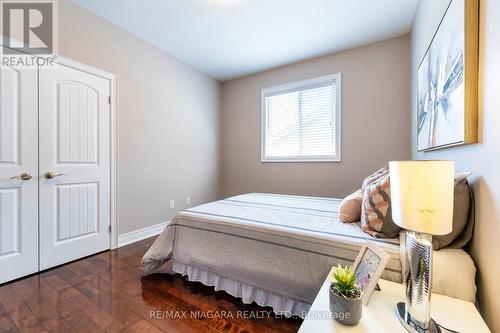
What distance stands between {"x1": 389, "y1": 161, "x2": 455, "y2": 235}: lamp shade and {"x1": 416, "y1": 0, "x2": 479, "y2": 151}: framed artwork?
1.75 feet

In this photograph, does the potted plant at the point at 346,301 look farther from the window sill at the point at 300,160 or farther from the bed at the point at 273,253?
the window sill at the point at 300,160

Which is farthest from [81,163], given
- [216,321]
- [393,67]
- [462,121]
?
[393,67]

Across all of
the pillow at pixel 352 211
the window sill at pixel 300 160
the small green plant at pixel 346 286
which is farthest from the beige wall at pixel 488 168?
the window sill at pixel 300 160

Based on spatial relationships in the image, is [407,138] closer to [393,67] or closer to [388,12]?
[393,67]

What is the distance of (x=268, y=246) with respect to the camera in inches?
58.9

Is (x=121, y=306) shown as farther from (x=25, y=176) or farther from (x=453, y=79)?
(x=453, y=79)

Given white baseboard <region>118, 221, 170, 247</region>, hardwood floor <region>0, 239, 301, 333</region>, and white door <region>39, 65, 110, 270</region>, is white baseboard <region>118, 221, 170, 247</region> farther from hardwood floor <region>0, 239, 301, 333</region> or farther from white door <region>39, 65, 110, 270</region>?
hardwood floor <region>0, 239, 301, 333</region>

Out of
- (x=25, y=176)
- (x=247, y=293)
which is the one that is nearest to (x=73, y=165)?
(x=25, y=176)

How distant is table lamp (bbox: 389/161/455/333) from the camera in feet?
2.27

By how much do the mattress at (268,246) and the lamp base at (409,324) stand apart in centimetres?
32

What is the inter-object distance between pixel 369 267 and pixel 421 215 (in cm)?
42

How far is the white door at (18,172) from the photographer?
1.83m

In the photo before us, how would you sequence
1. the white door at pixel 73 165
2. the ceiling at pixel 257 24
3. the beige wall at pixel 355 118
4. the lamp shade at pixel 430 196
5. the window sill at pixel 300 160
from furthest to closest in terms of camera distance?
the window sill at pixel 300 160, the beige wall at pixel 355 118, the ceiling at pixel 257 24, the white door at pixel 73 165, the lamp shade at pixel 430 196

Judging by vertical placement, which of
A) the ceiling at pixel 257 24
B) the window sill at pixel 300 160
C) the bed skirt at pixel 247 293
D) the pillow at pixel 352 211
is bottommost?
the bed skirt at pixel 247 293
